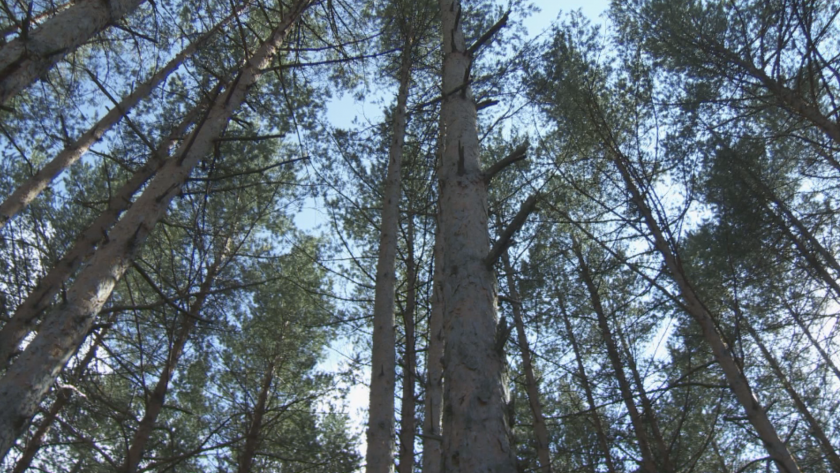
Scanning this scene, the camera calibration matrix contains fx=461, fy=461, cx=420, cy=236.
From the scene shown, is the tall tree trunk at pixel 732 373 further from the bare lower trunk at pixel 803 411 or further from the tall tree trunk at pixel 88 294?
the tall tree trunk at pixel 88 294

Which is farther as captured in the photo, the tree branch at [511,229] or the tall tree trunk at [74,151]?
the tall tree trunk at [74,151]

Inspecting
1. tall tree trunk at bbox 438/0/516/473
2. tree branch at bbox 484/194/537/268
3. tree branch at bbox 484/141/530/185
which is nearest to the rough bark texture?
tall tree trunk at bbox 438/0/516/473

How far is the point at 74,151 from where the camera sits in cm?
580

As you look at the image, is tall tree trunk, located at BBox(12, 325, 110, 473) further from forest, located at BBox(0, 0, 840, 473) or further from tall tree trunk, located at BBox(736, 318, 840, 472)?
tall tree trunk, located at BBox(736, 318, 840, 472)

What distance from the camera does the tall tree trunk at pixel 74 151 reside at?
191 inches

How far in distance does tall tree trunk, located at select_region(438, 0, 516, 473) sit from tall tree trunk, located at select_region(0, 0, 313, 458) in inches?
85.0

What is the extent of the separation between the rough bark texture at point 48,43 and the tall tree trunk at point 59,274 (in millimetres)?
946

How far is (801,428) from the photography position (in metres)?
11.1

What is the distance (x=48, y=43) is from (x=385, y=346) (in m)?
3.65

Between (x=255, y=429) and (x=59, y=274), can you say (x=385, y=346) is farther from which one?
(x=255, y=429)

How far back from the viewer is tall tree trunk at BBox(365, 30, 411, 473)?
392 cm

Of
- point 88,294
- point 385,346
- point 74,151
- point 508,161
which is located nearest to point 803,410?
point 385,346

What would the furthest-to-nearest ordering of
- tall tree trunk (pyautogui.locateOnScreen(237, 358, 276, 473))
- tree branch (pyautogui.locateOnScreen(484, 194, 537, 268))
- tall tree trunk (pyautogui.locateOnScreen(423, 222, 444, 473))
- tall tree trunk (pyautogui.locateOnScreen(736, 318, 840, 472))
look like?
tall tree trunk (pyautogui.locateOnScreen(736, 318, 840, 472))
tall tree trunk (pyautogui.locateOnScreen(237, 358, 276, 473))
tall tree trunk (pyautogui.locateOnScreen(423, 222, 444, 473))
tree branch (pyautogui.locateOnScreen(484, 194, 537, 268))

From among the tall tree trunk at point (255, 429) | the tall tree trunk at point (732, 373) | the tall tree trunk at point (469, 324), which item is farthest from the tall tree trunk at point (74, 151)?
the tall tree trunk at point (732, 373)
